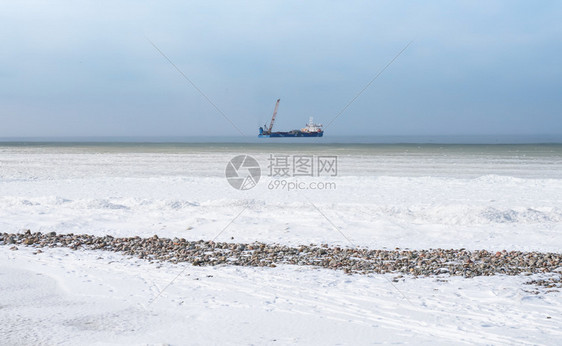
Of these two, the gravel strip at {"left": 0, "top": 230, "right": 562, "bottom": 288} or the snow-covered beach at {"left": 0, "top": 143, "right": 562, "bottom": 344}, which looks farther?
the gravel strip at {"left": 0, "top": 230, "right": 562, "bottom": 288}

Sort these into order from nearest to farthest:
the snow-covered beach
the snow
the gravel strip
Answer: the snow, the snow-covered beach, the gravel strip

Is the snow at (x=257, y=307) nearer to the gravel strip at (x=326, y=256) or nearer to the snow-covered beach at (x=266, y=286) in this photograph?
the snow-covered beach at (x=266, y=286)

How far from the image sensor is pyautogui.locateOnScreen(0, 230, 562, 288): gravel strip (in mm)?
7957

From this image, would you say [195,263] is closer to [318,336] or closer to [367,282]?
[367,282]

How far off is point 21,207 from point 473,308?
1274cm

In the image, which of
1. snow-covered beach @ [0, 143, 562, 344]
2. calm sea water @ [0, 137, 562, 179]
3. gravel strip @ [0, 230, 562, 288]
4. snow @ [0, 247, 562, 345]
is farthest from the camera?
calm sea water @ [0, 137, 562, 179]

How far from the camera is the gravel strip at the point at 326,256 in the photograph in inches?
313

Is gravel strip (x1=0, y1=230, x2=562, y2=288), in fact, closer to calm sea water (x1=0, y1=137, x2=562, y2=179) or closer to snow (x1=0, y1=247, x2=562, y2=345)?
snow (x1=0, y1=247, x2=562, y2=345)

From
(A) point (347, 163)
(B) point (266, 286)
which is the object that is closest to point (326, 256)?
(B) point (266, 286)

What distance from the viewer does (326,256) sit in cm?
889

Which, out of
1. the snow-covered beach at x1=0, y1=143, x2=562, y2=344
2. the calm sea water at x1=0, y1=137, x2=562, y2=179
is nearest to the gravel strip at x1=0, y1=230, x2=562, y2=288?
the snow-covered beach at x1=0, y1=143, x2=562, y2=344

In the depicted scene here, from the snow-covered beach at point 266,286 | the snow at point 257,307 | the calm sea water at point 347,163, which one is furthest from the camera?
the calm sea water at point 347,163

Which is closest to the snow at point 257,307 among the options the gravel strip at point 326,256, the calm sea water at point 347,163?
the gravel strip at point 326,256

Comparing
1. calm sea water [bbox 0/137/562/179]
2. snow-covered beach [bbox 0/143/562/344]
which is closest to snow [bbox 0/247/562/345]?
snow-covered beach [bbox 0/143/562/344]
